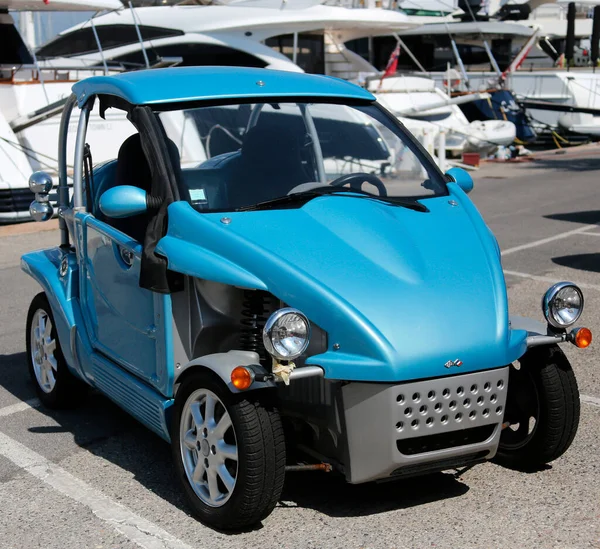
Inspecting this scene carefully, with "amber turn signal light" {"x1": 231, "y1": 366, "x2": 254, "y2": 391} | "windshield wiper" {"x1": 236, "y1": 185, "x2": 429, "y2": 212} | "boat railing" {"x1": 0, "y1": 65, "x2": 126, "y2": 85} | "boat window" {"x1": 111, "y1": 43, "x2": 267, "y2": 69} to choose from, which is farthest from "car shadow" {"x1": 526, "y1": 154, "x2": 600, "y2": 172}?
"amber turn signal light" {"x1": 231, "y1": 366, "x2": 254, "y2": 391}

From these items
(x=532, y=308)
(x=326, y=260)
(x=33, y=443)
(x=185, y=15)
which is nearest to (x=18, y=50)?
(x=185, y=15)

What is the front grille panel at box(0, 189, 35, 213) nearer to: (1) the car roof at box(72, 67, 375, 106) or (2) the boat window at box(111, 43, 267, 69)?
(1) the car roof at box(72, 67, 375, 106)

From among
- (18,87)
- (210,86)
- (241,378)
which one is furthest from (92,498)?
(18,87)

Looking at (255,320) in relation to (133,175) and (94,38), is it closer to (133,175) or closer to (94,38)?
(133,175)

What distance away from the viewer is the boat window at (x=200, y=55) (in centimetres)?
2317

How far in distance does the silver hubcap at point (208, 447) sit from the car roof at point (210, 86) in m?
1.47

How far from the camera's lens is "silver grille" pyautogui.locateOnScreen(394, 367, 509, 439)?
3.63 metres

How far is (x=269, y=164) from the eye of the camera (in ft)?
15.2

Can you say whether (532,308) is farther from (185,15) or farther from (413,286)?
(185,15)

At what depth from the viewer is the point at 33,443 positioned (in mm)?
5094

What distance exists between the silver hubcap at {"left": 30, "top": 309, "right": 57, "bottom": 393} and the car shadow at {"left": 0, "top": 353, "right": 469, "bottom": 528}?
18cm

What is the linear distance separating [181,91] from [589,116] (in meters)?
27.5

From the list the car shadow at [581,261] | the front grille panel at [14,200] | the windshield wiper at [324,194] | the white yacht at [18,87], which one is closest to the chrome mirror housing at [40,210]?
the windshield wiper at [324,194]

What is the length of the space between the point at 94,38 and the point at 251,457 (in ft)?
68.5
